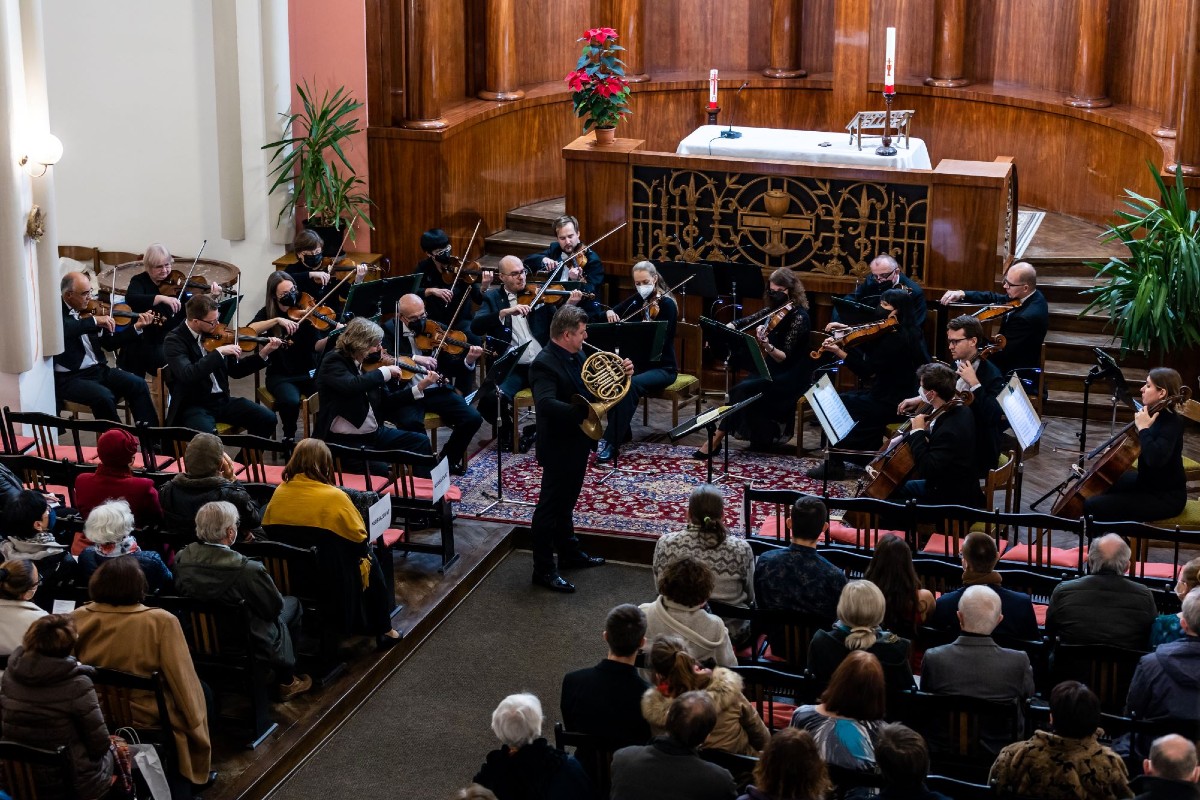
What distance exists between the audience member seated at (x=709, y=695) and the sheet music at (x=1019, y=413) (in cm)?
340

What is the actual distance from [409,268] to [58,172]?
3.13m

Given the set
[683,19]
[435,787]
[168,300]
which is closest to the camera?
[435,787]

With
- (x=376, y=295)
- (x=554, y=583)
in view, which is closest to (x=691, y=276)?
(x=376, y=295)

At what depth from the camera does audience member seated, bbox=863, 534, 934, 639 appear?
6062 mm

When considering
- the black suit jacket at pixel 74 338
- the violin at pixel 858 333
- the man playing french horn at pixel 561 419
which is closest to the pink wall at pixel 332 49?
the black suit jacket at pixel 74 338

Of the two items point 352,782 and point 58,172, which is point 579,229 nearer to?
point 58,172

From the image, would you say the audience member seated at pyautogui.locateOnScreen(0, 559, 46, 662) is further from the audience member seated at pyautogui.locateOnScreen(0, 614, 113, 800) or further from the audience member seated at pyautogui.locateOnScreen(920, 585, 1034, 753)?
the audience member seated at pyautogui.locateOnScreen(920, 585, 1034, 753)

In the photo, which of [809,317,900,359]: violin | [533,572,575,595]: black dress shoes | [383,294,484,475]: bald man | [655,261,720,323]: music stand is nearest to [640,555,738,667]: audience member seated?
[533,572,575,595]: black dress shoes

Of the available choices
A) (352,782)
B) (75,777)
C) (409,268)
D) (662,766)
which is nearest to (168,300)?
(409,268)

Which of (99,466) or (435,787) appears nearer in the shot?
(435,787)

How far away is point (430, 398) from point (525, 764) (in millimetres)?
4913

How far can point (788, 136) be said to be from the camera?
484 inches

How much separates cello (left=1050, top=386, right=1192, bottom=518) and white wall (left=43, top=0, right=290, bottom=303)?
22.3 ft

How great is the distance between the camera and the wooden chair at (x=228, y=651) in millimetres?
6367
